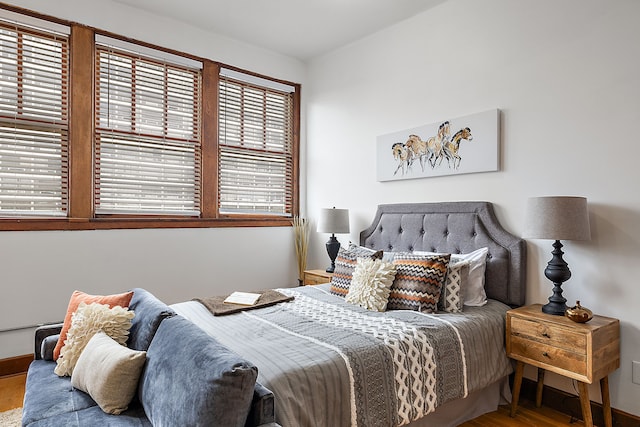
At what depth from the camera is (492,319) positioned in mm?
2438

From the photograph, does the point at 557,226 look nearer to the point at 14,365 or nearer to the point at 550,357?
the point at 550,357

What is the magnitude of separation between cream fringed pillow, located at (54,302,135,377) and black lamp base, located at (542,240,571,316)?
2348 mm

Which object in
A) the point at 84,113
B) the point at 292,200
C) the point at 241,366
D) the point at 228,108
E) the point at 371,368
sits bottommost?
the point at 371,368

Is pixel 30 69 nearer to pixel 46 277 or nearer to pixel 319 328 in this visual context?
pixel 46 277

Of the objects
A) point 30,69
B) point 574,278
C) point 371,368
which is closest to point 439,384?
point 371,368

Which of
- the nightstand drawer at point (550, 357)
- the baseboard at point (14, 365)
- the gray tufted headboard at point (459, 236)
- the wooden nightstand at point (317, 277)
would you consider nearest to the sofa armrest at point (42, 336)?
the baseboard at point (14, 365)

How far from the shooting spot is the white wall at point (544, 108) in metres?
2.31

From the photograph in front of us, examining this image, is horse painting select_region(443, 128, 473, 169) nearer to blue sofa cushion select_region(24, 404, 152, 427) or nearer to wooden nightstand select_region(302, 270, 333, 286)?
wooden nightstand select_region(302, 270, 333, 286)

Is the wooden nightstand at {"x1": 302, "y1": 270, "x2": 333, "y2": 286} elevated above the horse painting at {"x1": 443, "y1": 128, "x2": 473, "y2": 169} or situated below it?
below

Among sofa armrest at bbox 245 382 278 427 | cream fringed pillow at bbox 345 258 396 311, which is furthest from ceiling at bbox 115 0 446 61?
sofa armrest at bbox 245 382 278 427

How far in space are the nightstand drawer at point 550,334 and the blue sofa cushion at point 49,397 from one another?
2.26m

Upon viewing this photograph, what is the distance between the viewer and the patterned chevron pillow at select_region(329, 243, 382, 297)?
9.67 feet

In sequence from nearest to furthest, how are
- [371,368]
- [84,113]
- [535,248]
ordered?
[371,368], [535,248], [84,113]

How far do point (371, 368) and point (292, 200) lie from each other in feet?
9.94
